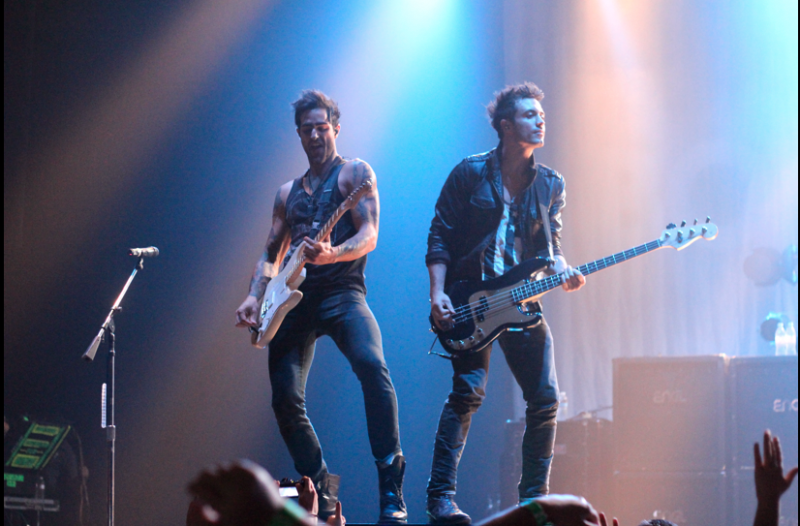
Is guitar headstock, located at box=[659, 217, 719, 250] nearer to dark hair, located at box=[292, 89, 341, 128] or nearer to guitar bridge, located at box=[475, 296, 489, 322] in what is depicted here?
guitar bridge, located at box=[475, 296, 489, 322]

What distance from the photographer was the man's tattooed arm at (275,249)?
443 cm

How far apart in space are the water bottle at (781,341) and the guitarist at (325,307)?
3423 millimetres

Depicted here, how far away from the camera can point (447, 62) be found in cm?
602

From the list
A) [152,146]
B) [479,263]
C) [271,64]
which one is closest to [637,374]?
[479,263]

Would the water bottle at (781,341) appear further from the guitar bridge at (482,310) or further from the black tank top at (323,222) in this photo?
the black tank top at (323,222)

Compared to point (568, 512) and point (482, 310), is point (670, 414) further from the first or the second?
point (568, 512)

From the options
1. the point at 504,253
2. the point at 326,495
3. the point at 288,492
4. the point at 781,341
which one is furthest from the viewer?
the point at 781,341

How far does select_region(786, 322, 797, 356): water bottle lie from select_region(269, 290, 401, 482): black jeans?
3.43 meters

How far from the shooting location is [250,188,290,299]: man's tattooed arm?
4434mm

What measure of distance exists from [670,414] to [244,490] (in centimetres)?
469

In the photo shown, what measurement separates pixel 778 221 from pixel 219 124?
4565mm

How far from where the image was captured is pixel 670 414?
521 centimetres

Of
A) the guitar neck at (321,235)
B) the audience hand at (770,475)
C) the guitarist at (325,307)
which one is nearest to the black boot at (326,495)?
the guitarist at (325,307)

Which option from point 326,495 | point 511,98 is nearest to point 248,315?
point 326,495
